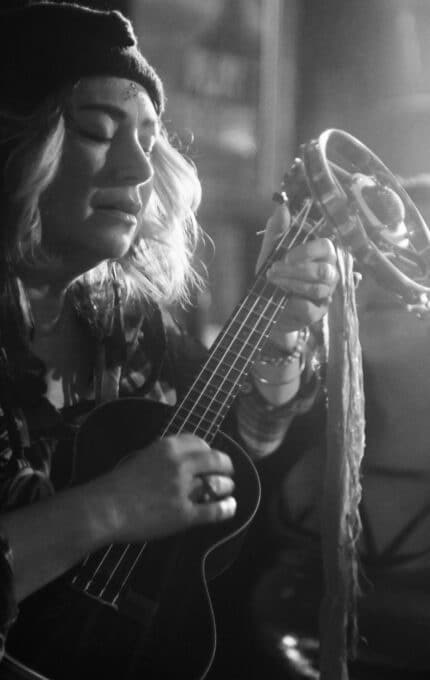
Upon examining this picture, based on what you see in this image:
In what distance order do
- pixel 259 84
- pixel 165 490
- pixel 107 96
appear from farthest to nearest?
pixel 259 84 → pixel 107 96 → pixel 165 490

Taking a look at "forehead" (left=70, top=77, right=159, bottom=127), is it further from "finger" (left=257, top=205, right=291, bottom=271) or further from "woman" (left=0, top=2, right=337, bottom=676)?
"finger" (left=257, top=205, right=291, bottom=271)

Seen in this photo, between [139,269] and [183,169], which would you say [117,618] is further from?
[183,169]

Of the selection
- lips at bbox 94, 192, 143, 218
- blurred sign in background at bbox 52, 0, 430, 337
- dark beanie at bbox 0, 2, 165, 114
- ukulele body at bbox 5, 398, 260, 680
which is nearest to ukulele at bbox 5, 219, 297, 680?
ukulele body at bbox 5, 398, 260, 680

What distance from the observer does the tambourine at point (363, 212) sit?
0.69 meters

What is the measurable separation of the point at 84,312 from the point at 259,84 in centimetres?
94

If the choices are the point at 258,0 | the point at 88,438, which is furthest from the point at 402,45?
the point at 88,438

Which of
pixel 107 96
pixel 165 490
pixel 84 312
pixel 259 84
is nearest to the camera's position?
pixel 165 490

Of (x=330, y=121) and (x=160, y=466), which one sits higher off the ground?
(x=330, y=121)

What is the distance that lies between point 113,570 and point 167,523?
0.25ft

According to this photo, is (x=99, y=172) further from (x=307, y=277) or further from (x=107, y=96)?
(x=307, y=277)

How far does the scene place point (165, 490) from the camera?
2.31 ft

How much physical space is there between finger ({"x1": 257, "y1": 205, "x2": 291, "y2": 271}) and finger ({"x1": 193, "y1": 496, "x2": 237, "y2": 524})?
0.27 meters

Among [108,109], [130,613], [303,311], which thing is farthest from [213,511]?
[108,109]

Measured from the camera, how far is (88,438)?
78cm
